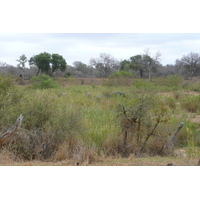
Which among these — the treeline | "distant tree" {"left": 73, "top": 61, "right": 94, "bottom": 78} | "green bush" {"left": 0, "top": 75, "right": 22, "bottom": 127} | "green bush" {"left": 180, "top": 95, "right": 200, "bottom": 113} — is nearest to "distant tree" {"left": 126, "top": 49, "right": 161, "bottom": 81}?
the treeline

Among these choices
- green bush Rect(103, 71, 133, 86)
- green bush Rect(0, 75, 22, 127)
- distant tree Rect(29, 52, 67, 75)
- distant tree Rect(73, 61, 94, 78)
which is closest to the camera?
green bush Rect(0, 75, 22, 127)

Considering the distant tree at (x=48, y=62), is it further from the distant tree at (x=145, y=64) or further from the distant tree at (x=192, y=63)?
the distant tree at (x=192, y=63)

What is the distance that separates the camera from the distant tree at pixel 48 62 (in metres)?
39.8

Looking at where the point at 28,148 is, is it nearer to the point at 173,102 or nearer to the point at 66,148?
the point at 66,148

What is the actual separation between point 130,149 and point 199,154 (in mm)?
2057

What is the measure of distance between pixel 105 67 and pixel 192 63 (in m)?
16.2

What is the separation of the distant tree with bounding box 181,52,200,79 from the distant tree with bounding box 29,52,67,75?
22735 mm

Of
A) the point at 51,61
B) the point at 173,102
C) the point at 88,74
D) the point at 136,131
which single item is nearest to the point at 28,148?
the point at 136,131

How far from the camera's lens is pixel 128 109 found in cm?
714

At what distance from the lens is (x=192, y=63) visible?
47.7 meters

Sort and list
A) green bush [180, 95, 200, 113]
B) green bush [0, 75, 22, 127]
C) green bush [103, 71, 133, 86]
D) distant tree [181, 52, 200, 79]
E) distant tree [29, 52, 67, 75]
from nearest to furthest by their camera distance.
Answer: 1. green bush [0, 75, 22, 127]
2. green bush [180, 95, 200, 113]
3. green bush [103, 71, 133, 86]
4. distant tree [29, 52, 67, 75]
5. distant tree [181, 52, 200, 79]

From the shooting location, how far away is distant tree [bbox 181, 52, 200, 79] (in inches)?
1855

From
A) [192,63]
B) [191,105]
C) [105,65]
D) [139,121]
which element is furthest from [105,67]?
[139,121]

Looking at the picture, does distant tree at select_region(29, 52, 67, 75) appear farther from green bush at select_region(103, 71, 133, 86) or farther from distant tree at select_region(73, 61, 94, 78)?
green bush at select_region(103, 71, 133, 86)
